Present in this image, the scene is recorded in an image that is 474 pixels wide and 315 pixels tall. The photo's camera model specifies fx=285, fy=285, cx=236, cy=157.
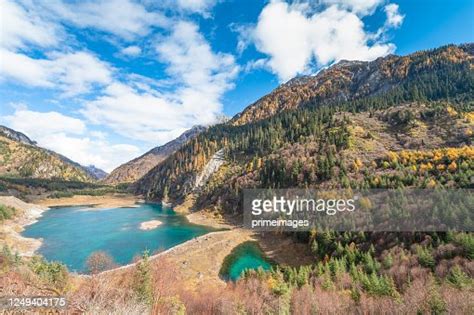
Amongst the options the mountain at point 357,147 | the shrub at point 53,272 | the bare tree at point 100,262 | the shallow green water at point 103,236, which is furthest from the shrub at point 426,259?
the shallow green water at point 103,236

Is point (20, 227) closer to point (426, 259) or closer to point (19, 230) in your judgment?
point (19, 230)

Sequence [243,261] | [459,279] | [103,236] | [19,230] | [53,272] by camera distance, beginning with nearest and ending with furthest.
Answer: [459,279], [53,272], [243,261], [103,236], [19,230]

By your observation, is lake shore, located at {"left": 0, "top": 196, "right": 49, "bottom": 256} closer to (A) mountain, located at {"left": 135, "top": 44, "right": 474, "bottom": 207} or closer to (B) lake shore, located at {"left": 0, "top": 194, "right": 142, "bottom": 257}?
(B) lake shore, located at {"left": 0, "top": 194, "right": 142, "bottom": 257}

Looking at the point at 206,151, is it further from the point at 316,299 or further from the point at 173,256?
the point at 316,299

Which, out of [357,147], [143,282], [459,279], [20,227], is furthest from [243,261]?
[20,227]

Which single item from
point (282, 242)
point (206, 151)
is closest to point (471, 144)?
point (282, 242)

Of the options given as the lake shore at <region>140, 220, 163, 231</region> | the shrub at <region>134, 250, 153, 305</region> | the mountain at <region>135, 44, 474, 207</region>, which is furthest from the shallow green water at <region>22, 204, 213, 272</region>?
the shrub at <region>134, 250, 153, 305</region>
